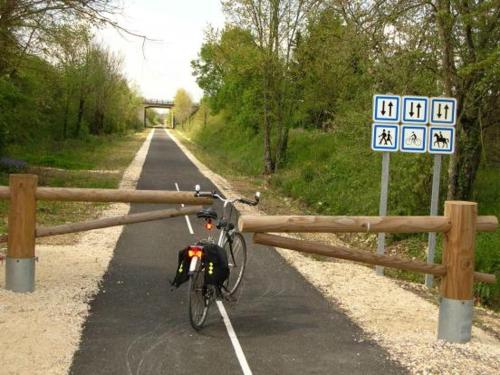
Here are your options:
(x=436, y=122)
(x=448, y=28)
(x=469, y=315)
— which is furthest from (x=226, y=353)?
(x=448, y=28)

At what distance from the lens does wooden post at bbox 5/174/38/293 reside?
7.06 meters

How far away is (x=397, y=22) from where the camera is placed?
1262 centimetres

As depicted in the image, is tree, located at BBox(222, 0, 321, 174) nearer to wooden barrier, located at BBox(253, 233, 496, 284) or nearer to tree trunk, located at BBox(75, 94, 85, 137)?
wooden barrier, located at BBox(253, 233, 496, 284)

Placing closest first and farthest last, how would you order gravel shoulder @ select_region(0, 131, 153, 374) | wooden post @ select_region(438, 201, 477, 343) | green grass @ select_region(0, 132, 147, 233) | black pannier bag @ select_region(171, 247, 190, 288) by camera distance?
gravel shoulder @ select_region(0, 131, 153, 374)
black pannier bag @ select_region(171, 247, 190, 288)
wooden post @ select_region(438, 201, 477, 343)
green grass @ select_region(0, 132, 147, 233)

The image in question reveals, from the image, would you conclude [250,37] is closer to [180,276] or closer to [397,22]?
[397,22]

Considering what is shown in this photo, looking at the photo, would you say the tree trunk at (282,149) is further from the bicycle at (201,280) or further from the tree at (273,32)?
the bicycle at (201,280)

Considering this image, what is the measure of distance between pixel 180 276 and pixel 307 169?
18465 mm

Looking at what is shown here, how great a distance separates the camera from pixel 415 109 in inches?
355

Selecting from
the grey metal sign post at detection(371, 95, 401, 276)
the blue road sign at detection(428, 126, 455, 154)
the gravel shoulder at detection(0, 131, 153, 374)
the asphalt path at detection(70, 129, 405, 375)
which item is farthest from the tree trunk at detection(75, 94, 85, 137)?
the blue road sign at detection(428, 126, 455, 154)

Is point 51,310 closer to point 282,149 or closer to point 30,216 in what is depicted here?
point 30,216

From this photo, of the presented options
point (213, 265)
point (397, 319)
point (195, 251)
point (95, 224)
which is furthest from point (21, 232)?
point (397, 319)

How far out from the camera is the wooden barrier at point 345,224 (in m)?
5.96

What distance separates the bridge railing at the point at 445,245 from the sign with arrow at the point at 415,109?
3.06m

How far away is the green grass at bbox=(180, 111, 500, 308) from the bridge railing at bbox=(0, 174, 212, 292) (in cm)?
624
